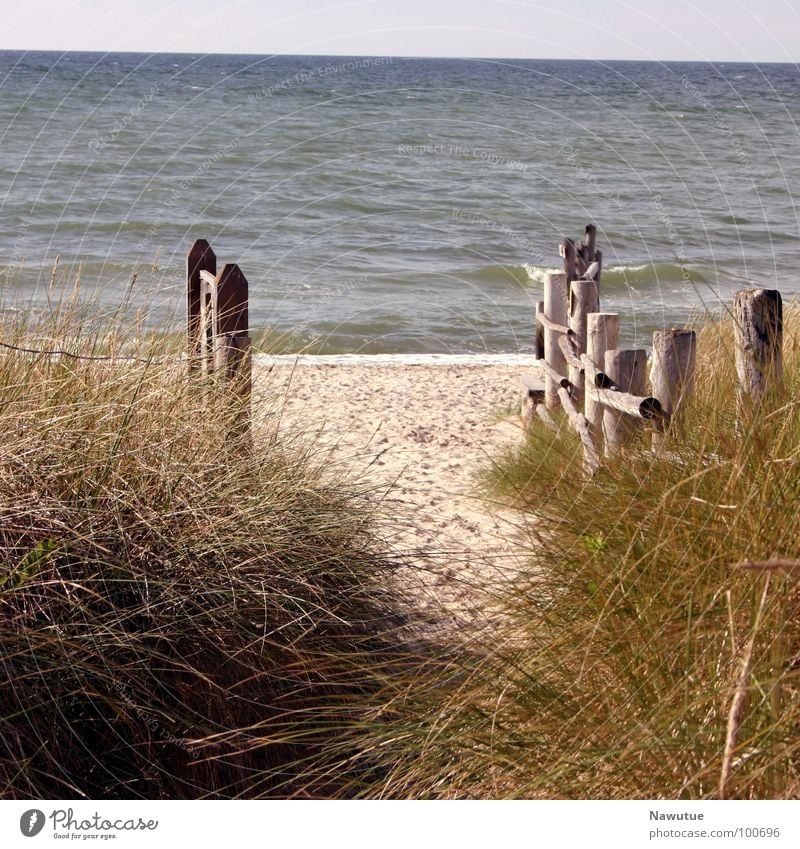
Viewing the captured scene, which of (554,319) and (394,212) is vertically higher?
(394,212)

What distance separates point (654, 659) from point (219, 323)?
3169mm

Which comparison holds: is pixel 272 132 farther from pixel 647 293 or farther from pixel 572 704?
pixel 572 704

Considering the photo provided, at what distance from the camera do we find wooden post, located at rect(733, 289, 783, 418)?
149 inches

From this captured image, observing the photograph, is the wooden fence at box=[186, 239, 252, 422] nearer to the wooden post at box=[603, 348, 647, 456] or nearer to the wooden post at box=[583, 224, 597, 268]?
the wooden post at box=[603, 348, 647, 456]

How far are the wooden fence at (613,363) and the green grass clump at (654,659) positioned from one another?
480mm

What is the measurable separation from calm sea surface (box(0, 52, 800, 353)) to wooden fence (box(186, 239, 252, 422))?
94cm

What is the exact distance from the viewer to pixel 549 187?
23.7 metres

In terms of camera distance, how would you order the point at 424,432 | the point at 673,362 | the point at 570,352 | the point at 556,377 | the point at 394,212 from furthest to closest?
the point at 394,212 → the point at 424,432 → the point at 556,377 → the point at 570,352 → the point at 673,362

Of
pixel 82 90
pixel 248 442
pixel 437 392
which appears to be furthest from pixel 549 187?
pixel 82 90

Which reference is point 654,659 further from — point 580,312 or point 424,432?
point 424,432

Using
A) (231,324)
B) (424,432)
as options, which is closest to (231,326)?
(231,324)

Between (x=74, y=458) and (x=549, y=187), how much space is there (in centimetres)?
2162

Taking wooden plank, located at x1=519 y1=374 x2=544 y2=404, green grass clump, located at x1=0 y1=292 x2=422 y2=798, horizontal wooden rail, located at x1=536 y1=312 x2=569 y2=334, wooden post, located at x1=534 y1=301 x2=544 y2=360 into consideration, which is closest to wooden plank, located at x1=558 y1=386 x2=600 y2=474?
horizontal wooden rail, located at x1=536 y1=312 x2=569 y2=334
